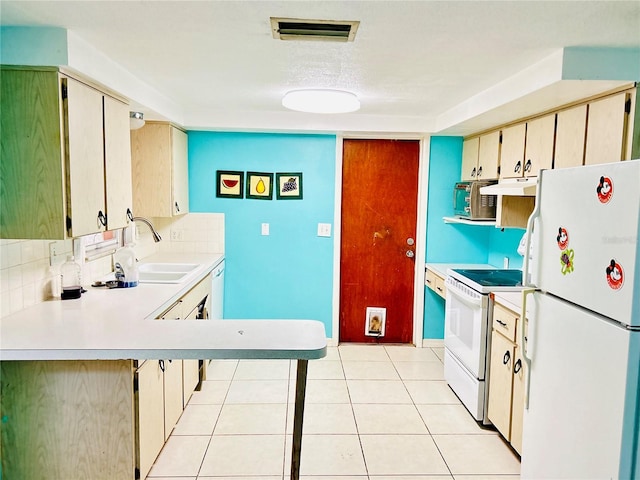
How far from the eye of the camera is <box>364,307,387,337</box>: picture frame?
14.3 feet

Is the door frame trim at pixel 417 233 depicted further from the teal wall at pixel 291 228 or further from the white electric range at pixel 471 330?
the white electric range at pixel 471 330

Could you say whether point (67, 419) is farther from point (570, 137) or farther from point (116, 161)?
point (570, 137)

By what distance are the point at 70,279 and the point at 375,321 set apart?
2.71 metres

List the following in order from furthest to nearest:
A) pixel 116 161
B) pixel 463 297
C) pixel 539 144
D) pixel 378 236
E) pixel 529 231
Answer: pixel 378 236 → pixel 463 297 → pixel 539 144 → pixel 116 161 → pixel 529 231

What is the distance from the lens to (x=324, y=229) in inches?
166

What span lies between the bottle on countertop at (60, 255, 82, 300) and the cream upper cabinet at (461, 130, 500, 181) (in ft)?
9.44

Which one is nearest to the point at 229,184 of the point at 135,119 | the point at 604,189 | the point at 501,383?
the point at 135,119

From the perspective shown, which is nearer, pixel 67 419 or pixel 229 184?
pixel 67 419

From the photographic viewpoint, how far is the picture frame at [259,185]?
13.6 ft

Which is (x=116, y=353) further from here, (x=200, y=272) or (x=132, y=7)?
(x=200, y=272)

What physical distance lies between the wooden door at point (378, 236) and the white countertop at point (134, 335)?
220 cm

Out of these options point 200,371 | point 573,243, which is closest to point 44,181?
point 200,371

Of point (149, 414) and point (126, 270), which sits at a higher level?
point (126, 270)

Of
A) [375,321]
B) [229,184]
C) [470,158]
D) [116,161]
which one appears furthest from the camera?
[375,321]
